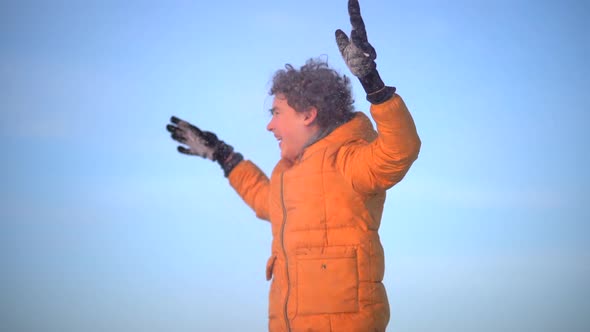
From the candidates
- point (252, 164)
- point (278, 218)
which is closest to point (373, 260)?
point (278, 218)

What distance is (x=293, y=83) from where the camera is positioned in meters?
3.76

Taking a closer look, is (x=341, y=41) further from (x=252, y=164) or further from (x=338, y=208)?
(x=252, y=164)

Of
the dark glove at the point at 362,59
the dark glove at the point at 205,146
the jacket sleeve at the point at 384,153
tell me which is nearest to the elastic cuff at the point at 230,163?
the dark glove at the point at 205,146

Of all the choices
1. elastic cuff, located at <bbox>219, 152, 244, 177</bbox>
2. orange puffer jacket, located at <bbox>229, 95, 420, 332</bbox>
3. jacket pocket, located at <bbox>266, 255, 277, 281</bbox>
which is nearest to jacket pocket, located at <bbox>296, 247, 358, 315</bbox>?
orange puffer jacket, located at <bbox>229, 95, 420, 332</bbox>

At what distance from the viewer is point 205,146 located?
4.22 metres

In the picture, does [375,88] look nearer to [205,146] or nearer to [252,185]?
[252,185]

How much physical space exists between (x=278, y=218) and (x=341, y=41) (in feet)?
3.29

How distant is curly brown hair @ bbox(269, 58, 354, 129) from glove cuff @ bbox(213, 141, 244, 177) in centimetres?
52

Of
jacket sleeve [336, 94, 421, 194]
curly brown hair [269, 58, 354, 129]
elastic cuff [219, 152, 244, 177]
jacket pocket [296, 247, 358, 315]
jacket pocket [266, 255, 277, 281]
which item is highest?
curly brown hair [269, 58, 354, 129]

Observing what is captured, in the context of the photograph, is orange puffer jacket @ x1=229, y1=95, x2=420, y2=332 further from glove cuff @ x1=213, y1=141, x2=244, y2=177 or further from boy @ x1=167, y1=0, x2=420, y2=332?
glove cuff @ x1=213, y1=141, x2=244, y2=177

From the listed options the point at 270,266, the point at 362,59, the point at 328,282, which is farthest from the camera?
the point at 270,266

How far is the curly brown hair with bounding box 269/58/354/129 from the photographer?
3.68 meters

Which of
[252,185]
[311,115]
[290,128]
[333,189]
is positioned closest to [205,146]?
[252,185]

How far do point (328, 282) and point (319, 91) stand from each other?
0.99 m
